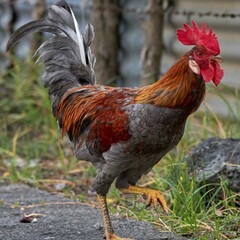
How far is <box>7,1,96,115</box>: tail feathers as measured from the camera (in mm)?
6133

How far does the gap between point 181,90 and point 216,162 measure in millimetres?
1332

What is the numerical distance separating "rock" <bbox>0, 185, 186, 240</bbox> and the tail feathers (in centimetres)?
89

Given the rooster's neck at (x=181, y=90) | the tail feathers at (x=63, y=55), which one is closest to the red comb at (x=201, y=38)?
the rooster's neck at (x=181, y=90)

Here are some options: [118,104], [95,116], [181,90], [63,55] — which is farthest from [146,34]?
[181,90]

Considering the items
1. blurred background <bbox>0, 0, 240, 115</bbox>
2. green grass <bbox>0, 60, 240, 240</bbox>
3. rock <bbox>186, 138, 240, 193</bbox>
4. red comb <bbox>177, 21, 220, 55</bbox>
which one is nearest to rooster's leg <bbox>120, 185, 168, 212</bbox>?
green grass <bbox>0, 60, 240, 240</bbox>

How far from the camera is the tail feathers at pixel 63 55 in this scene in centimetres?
613

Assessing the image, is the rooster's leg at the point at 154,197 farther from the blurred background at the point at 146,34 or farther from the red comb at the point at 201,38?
the blurred background at the point at 146,34

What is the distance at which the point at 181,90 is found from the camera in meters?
5.00

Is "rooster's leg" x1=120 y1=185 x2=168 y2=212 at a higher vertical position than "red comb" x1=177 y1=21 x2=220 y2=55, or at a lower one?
lower

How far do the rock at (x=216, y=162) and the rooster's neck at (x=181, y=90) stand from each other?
42.3 inches

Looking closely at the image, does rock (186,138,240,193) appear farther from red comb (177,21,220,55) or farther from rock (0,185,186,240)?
red comb (177,21,220,55)

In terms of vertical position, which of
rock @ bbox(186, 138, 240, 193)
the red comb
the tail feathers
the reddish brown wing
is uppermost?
the red comb

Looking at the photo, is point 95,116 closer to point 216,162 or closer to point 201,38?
point 201,38

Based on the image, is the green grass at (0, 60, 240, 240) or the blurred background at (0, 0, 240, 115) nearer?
the green grass at (0, 60, 240, 240)
